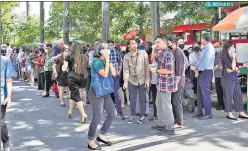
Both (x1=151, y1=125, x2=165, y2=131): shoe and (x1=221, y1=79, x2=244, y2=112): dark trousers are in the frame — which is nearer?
(x1=151, y1=125, x2=165, y2=131): shoe

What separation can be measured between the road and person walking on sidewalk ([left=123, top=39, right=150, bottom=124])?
1.84 feet

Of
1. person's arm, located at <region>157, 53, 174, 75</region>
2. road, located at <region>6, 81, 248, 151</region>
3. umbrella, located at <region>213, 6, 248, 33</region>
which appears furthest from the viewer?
umbrella, located at <region>213, 6, 248, 33</region>

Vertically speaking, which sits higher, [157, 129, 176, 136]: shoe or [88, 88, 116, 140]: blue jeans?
[88, 88, 116, 140]: blue jeans

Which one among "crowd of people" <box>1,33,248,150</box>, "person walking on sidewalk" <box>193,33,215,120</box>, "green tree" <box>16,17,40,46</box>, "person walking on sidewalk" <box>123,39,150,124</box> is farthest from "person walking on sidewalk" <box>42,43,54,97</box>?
"green tree" <box>16,17,40,46</box>

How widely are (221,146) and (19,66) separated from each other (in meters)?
14.7

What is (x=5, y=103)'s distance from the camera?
548 cm

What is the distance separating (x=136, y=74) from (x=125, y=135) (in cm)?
134

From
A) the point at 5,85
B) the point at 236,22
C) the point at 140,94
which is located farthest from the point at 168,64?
the point at 236,22

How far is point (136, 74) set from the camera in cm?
770

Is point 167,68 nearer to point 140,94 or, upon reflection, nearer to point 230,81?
point 140,94

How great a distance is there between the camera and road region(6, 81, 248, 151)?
6.13 meters

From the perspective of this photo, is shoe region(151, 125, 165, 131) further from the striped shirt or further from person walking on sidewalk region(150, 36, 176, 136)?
the striped shirt

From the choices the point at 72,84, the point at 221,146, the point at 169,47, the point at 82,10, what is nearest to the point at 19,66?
the point at 82,10

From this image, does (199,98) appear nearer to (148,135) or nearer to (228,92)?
(228,92)
